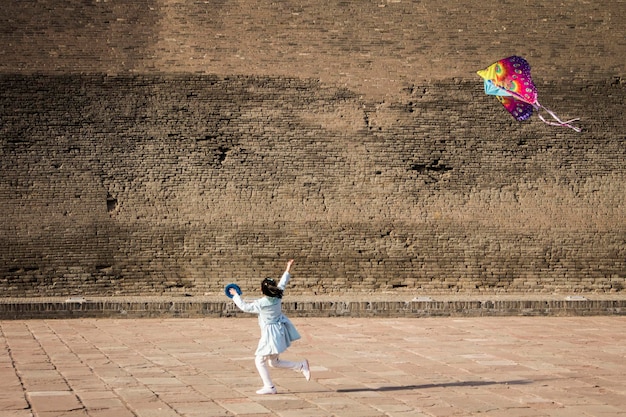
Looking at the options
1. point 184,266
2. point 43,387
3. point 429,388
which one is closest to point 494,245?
point 184,266

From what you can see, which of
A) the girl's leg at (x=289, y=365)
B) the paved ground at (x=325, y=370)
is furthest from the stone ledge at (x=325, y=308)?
the girl's leg at (x=289, y=365)

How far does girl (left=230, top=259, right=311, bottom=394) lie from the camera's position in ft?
20.1

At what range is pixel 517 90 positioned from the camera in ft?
46.4

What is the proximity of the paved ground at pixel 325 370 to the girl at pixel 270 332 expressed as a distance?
16cm

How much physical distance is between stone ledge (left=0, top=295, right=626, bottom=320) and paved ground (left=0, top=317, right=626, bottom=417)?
12.3 inches

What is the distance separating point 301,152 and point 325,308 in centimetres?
307

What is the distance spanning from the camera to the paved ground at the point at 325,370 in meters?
5.67

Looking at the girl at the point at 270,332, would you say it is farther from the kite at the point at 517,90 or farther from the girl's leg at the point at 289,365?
the kite at the point at 517,90

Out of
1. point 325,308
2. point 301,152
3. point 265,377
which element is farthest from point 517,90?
point 265,377

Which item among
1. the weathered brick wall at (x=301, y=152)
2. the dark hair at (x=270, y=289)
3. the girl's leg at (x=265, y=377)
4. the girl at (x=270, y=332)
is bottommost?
the girl's leg at (x=265, y=377)

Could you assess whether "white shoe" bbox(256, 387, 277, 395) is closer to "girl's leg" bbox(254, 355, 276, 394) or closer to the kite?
"girl's leg" bbox(254, 355, 276, 394)

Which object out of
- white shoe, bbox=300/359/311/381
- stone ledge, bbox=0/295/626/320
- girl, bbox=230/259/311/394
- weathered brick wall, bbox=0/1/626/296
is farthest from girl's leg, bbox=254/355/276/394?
weathered brick wall, bbox=0/1/626/296

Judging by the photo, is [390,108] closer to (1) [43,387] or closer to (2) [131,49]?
(2) [131,49]

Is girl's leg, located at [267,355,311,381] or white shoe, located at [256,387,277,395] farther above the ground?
girl's leg, located at [267,355,311,381]
